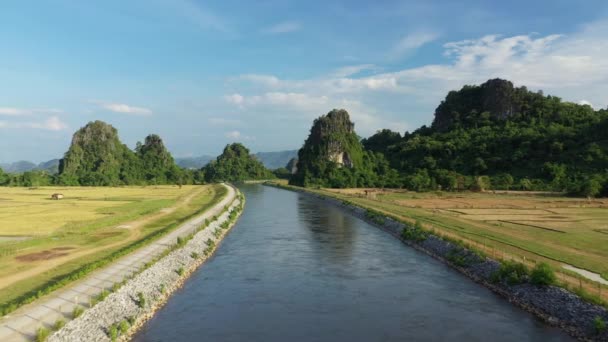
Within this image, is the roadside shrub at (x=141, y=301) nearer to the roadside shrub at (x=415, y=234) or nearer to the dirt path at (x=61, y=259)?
the dirt path at (x=61, y=259)

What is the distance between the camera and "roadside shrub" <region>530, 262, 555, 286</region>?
26125 mm

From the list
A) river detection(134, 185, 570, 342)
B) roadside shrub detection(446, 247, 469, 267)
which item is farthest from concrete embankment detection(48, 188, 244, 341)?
roadside shrub detection(446, 247, 469, 267)

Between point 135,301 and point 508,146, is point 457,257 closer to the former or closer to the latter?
point 135,301

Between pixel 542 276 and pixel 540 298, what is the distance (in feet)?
4.85

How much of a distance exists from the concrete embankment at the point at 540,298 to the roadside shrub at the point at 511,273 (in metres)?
0.30

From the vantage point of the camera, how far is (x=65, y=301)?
23016 millimetres

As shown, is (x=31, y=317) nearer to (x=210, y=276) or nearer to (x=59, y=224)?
(x=210, y=276)

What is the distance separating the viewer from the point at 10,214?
62.7m

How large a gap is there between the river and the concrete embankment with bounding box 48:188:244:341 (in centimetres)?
81

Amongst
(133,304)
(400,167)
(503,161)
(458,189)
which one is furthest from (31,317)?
(400,167)

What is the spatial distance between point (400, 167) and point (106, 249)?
13690 cm

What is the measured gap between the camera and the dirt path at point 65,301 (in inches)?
760

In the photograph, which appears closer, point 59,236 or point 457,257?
point 457,257


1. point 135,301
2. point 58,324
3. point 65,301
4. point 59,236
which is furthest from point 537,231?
point 59,236
